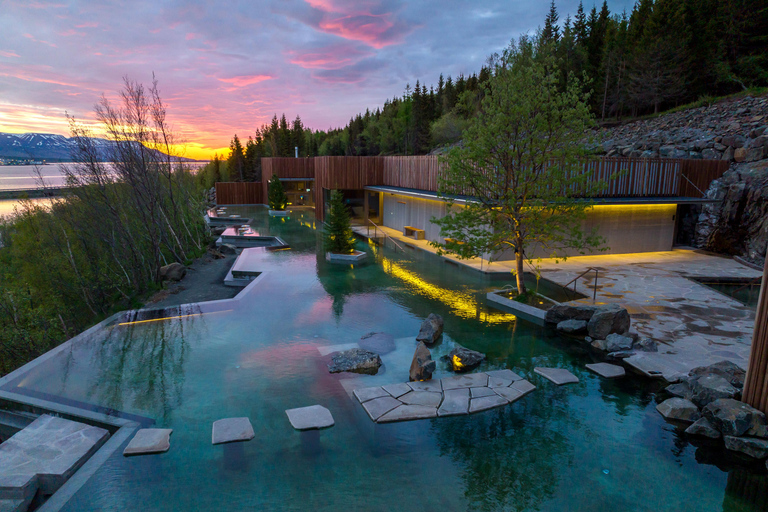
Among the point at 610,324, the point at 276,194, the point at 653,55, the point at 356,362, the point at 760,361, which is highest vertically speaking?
the point at 653,55

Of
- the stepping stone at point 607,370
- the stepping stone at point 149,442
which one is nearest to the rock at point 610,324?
the stepping stone at point 607,370

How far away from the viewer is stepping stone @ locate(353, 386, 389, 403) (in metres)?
6.24

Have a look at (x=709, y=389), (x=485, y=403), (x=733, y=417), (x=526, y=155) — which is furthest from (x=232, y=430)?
(x=526, y=155)

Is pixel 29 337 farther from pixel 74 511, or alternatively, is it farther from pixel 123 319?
pixel 74 511

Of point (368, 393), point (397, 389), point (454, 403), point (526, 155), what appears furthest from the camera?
point (526, 155)

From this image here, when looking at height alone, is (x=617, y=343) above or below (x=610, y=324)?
below

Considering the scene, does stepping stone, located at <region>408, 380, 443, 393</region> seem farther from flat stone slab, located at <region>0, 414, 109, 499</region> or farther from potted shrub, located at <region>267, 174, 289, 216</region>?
potted shrub, located at <region>267, 174, 289, 216</region>

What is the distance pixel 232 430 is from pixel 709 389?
677cm

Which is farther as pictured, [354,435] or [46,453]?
[354,435]

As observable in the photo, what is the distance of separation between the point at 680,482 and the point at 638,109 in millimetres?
40206

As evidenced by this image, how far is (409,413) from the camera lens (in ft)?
19.2

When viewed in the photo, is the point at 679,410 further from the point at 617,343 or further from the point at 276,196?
the point at 276,196

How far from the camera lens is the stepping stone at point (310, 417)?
5.54 m

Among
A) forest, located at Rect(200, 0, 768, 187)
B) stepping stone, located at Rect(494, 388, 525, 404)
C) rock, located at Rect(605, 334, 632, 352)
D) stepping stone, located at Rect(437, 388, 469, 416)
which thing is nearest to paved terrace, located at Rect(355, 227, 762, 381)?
rock, located at Rect(605, 334, 632, 352)
